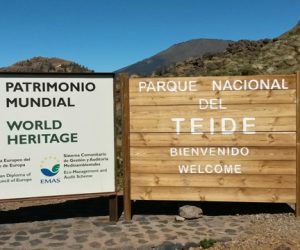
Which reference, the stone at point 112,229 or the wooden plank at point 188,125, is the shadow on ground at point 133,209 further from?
the wooden plank at point 188,125

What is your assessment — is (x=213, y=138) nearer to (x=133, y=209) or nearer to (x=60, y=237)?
(x=133, y=209)

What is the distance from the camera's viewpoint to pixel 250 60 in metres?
20.2

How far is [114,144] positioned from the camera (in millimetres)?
7945

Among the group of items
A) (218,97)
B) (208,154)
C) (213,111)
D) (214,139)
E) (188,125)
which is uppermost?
(218,97)

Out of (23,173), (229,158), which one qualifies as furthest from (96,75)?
(229,158)

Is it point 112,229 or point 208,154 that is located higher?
point 208,154

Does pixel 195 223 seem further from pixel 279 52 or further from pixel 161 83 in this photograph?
pixel 279 52

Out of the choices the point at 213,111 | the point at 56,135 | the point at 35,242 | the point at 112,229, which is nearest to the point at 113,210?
the point at 112,229

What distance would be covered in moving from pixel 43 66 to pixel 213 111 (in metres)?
18.4

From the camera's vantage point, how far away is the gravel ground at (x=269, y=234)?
676 cm

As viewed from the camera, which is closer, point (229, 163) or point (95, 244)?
point (95, 244)

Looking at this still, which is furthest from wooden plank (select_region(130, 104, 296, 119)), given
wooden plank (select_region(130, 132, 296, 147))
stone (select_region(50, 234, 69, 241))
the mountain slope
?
the mountain slope

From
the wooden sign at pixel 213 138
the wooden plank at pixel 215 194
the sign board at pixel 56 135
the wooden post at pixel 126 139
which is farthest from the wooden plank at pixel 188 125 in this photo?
the wooden plank at pixel 215 194

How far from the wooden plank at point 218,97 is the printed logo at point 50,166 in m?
1.74
